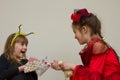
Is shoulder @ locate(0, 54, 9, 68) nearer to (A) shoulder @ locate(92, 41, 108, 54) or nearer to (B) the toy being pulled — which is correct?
(B) the toy being pulled

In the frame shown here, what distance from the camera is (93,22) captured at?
1.30 meters

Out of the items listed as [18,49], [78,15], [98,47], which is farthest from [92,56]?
[18,49]

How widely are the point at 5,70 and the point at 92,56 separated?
47cm

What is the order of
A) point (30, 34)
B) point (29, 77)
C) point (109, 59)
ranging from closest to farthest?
1. point (109, 59)
2. point (29, 77)
3. point (30, 34)

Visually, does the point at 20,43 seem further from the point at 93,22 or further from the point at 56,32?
the point at 93,22

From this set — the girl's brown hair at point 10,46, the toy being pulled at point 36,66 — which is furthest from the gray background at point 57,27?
the toy being pulled at point 36,66

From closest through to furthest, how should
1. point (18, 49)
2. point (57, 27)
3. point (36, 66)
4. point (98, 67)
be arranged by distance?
point (98, 67)
point (36, 66)
point (18, 49)
point (57, 27)

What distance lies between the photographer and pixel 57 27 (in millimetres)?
1688

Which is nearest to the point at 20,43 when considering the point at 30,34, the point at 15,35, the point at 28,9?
the point at 15,35

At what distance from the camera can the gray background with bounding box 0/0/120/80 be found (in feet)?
5.50

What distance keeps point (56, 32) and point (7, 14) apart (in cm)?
33

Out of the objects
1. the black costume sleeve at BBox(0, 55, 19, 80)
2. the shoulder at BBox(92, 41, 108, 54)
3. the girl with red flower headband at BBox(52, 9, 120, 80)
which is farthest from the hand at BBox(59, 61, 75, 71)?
the black costume sleeve at BBox(0, 55, 19, 80)

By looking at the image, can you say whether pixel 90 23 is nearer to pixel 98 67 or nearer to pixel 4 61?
pixel 98 67

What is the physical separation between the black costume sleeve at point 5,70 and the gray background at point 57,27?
25cm
